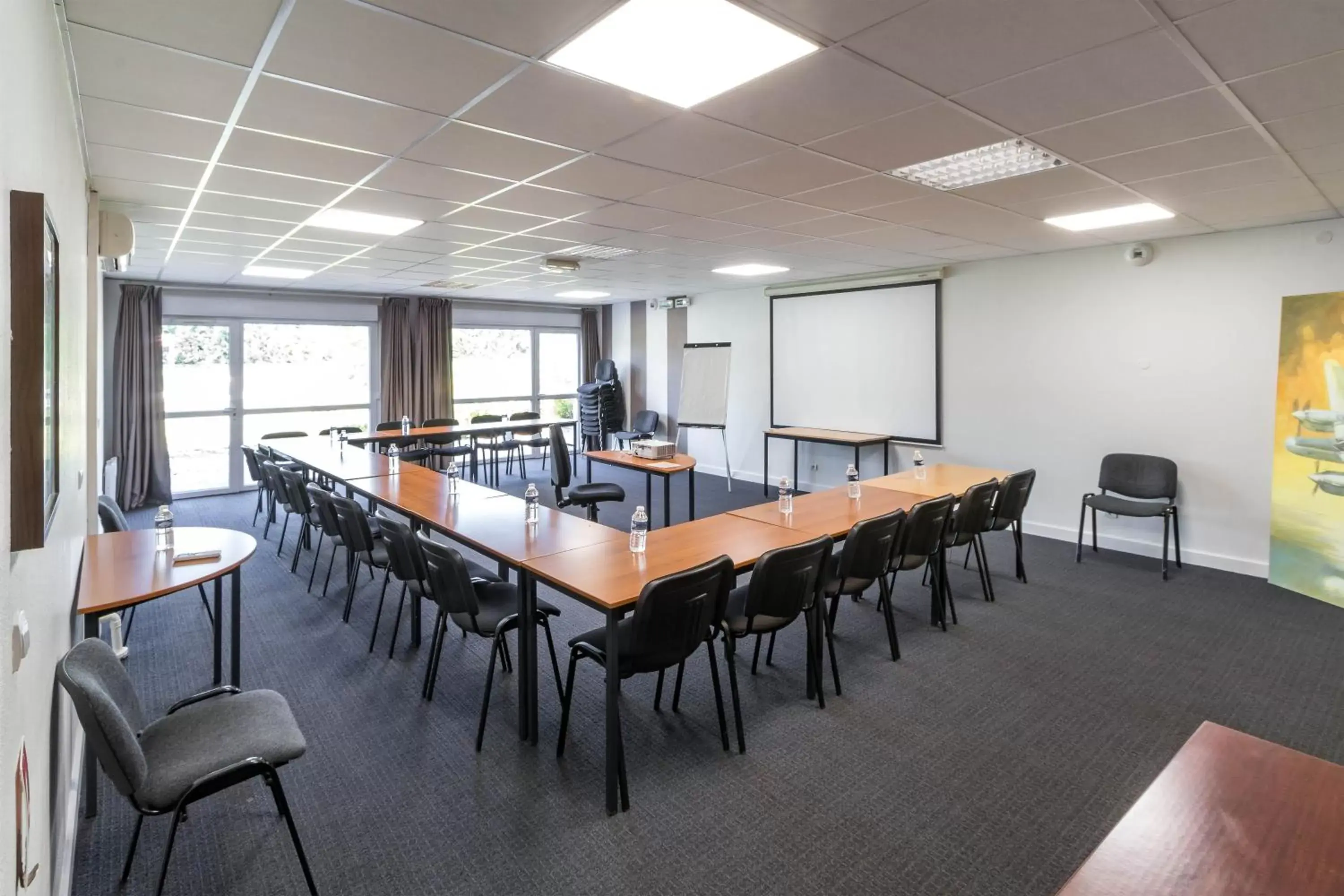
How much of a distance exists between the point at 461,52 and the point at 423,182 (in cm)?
162

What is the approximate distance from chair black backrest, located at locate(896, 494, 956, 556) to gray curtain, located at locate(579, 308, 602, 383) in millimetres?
8231

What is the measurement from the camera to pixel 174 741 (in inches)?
82.2

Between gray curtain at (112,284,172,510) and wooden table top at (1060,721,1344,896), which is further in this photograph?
gray curtain at (112,284,172,510)

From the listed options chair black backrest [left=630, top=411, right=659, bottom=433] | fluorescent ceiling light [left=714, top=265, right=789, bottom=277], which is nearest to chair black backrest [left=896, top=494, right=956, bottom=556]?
fluorescent ceiling light [left=714, top=265, right=789, bottom=277]

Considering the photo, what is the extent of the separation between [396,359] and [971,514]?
7.87m

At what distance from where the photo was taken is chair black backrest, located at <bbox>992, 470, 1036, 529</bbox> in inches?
180

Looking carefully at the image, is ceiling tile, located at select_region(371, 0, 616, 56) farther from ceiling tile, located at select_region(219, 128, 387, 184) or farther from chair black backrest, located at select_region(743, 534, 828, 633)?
chair black backrest, located at select_region(743, 534, 828, 633)

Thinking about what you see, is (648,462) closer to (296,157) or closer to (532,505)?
(532,505)

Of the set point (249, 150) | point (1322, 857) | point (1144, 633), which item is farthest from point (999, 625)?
point (249, 150)

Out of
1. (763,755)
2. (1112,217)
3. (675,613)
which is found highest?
(1112,217)

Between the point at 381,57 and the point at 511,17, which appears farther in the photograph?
the point at 381,57

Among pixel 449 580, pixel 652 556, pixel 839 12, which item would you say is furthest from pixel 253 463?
pixel 839 12

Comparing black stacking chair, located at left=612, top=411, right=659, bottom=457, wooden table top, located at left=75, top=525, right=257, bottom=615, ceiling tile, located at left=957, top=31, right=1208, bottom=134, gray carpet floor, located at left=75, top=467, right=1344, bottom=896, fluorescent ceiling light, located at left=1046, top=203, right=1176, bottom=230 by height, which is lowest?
gray carpet floor, located at left=75, top=467, right=1344, bottom=896

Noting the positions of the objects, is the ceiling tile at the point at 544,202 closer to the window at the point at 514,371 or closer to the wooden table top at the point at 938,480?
the wooden table top at the point at 938,480
